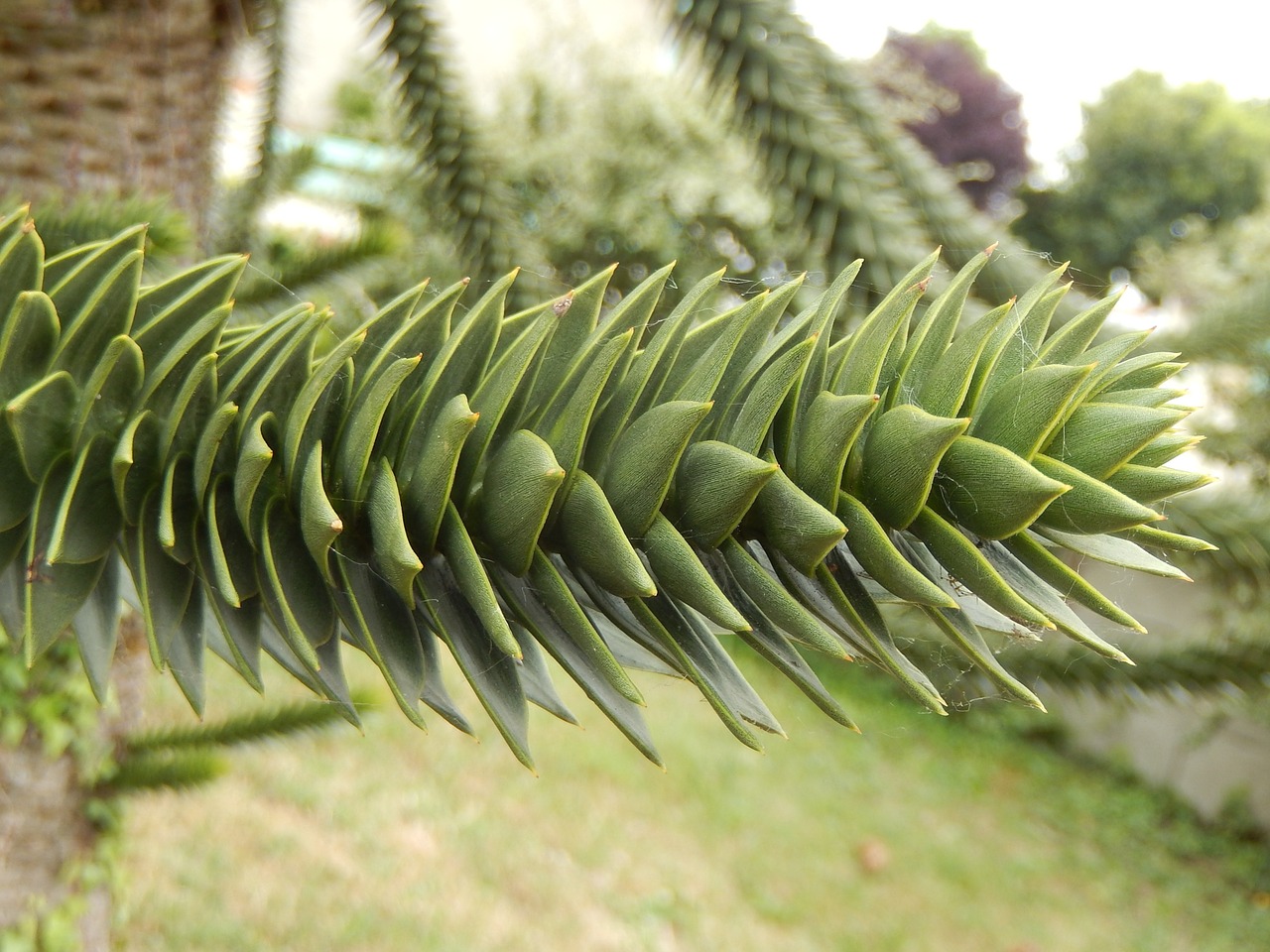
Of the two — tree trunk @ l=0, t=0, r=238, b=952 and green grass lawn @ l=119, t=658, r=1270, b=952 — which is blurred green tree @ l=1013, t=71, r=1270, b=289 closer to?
green grass lawn @ l=119, t=658, r=1270, b=952

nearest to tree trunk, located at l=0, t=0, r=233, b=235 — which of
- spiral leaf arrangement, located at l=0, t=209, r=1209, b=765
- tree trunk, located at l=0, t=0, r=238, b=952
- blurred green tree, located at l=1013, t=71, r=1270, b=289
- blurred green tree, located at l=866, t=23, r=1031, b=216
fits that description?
tree trunk, located at l=0, t=0, r=238, b=952

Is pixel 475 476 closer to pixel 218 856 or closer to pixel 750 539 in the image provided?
pixel 750 539

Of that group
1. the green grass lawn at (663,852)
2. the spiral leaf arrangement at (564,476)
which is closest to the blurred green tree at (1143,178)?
the green grass lawn at (663,852)

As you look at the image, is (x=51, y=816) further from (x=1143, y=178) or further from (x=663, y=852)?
(x=1143, y=178)

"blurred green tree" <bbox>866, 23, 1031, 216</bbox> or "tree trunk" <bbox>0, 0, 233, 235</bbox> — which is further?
"blurred green tree" <bbox>866, 23, 1031, 216</bbox>

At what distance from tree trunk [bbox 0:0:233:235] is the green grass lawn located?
1.86 meters

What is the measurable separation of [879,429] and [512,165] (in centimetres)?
569

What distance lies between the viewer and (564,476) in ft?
1.85

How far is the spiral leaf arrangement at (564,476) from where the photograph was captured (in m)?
0.57

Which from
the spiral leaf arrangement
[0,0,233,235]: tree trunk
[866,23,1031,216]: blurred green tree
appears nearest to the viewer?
the spiral leaf arrangement

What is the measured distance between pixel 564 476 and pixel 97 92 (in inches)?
47.6

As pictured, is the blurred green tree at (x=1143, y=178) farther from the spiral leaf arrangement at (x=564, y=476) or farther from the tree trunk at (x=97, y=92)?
the spiral leaf arrangement at (x=564, y=476)

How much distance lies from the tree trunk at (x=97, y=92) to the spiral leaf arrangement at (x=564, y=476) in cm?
83

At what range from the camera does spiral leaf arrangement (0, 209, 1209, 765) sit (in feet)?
1.88
